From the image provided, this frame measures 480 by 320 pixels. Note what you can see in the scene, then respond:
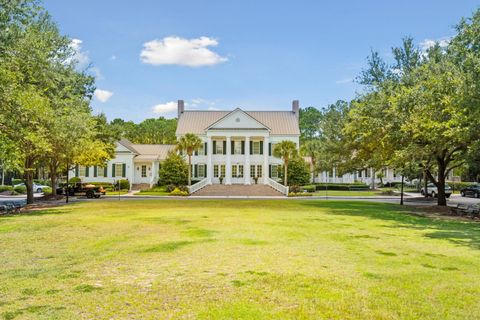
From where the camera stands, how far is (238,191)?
4438 centimetres

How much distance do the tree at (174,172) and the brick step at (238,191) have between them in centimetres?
322

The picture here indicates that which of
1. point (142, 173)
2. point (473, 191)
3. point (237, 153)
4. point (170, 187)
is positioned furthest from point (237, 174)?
point (473, 191)

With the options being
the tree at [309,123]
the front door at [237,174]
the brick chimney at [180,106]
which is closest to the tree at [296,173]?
the front door at [237,174]

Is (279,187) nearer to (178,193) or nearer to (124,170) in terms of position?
(178,193)

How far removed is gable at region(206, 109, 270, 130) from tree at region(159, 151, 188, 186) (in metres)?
6.19

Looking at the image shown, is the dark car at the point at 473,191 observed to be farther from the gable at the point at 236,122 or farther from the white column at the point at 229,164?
the white column at the point at 229,164

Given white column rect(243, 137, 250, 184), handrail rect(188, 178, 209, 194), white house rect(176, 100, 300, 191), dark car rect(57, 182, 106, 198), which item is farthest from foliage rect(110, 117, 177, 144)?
dark car rect(57, 182, 106, 198)

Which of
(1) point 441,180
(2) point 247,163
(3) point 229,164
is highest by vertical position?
(2) point 247,163

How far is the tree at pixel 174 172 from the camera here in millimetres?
47219

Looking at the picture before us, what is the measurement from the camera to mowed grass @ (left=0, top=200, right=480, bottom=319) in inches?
228

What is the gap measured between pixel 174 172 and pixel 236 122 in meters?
9.76

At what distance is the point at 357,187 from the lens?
56250 millimetres

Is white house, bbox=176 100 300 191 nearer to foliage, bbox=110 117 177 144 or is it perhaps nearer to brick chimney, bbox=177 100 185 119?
brick chimney, bbox=177 100 185 119

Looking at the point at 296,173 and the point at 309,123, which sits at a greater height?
the point at 309,123
